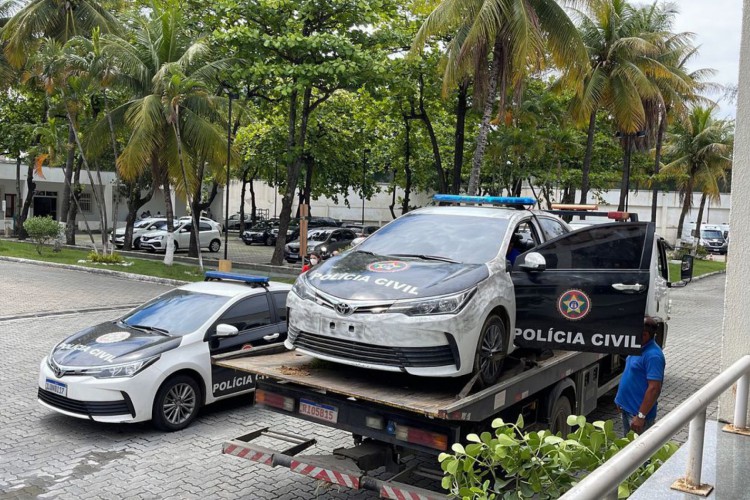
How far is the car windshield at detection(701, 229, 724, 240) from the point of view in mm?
51688

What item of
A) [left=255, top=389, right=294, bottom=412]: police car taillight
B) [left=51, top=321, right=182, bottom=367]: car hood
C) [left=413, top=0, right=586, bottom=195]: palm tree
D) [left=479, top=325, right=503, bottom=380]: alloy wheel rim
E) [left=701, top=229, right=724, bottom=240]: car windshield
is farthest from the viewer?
[left=701, top=229, right=724, bottom=240]: car windshield

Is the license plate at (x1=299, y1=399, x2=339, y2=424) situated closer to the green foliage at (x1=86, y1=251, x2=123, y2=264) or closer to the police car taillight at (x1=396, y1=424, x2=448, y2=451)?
the police car taillight at (x1=396, y1=424, x2=448, y2=451)

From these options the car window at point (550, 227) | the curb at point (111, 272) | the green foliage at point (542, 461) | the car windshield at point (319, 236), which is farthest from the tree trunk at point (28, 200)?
the green foliage at point (542, 461)

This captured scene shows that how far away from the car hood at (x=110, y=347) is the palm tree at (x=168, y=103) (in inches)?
507

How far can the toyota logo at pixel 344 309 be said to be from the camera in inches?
219

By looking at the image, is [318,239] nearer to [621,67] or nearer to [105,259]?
[105,259]

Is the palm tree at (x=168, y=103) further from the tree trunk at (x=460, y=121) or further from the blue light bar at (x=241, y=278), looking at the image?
the blue light bar at (x=241, y=278)

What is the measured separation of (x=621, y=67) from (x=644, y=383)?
67.7ft

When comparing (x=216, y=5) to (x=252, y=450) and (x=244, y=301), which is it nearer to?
(x=244, y=301)

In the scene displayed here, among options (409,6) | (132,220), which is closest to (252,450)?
(409,6)

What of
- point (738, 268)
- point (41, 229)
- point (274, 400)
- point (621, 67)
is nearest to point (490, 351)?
point (274, 400)

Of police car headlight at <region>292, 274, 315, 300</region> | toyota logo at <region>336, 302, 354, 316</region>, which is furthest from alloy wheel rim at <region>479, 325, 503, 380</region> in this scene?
police car headlight at <region>292, 274, 315, 300</region>

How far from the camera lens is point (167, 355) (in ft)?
25.5

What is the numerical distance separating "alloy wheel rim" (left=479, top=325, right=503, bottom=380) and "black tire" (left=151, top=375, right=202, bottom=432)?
3.79 meters
